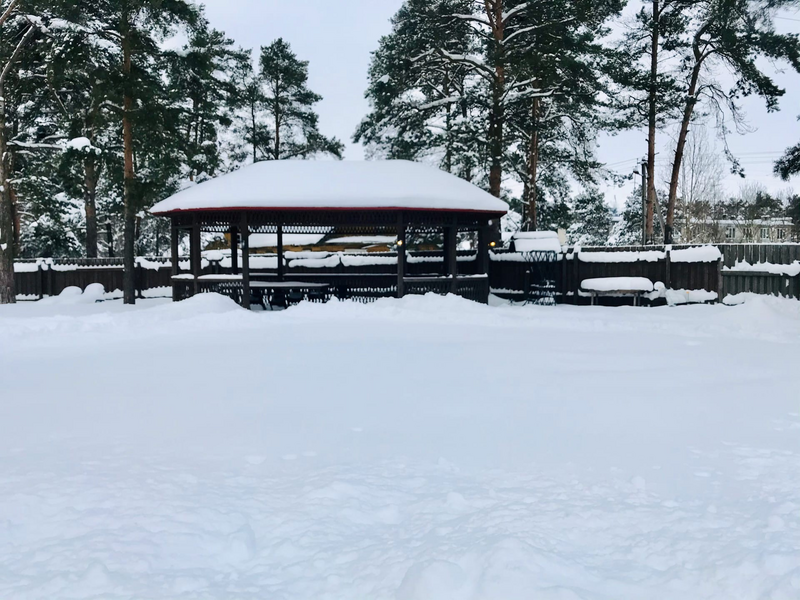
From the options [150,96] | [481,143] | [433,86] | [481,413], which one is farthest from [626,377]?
[433,86]

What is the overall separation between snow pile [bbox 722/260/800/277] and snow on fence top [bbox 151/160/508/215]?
5.73 m

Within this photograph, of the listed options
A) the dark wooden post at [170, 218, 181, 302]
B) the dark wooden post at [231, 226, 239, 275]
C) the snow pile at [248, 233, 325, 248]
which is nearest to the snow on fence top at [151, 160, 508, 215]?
the dark wooden post at [170, 218, 181, 302]

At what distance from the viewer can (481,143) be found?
20.6 metres

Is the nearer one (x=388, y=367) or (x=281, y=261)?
(x=388, y=367)

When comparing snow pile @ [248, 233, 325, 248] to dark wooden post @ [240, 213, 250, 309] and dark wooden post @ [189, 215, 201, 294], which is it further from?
dark wooden post @ [240, 213, 250, 309]

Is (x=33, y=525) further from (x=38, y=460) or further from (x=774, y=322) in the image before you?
(x=774, y=322)

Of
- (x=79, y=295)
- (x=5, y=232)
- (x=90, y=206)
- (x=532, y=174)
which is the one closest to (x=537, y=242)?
(x=532, y=174)

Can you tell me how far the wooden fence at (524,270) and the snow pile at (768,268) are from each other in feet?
0.19

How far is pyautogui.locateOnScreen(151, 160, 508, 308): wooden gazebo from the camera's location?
645 inches

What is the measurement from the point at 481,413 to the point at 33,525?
3776mm

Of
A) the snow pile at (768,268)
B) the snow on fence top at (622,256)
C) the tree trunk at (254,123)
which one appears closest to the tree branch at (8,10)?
the tree trunk at (254,123)

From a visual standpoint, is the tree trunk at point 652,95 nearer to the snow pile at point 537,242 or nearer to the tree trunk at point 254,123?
the snow pile at point 537,242

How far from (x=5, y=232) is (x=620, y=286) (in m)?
17.5

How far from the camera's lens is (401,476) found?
4496mm
